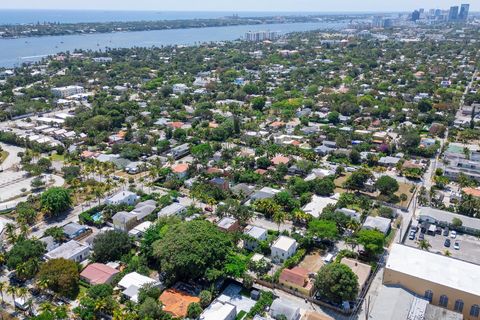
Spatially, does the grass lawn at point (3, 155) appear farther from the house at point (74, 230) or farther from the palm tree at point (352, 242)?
the palm tree at point (352, 242)

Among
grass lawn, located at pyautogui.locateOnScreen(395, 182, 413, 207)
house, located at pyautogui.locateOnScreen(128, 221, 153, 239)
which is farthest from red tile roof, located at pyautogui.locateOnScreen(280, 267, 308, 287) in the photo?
grass lawn, located at pyautogui.locateOnScreen(395, 182, 413, 207)

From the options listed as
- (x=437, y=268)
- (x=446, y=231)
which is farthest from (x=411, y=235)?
(x=437, y=268)

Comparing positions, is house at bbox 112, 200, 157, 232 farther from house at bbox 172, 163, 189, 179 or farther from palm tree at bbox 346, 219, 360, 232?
palm tree at bbox 346, 219, 360, 232

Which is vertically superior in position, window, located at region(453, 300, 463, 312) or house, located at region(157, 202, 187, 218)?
house, located at region(157, 202, 187, 218)

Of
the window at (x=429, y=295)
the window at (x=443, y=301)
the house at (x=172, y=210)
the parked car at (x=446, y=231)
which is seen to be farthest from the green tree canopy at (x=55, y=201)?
the parked car at (x=446, y=231)

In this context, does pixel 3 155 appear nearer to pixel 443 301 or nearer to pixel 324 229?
pixel 324 229

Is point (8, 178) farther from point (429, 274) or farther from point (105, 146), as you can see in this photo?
point (429, 274)
